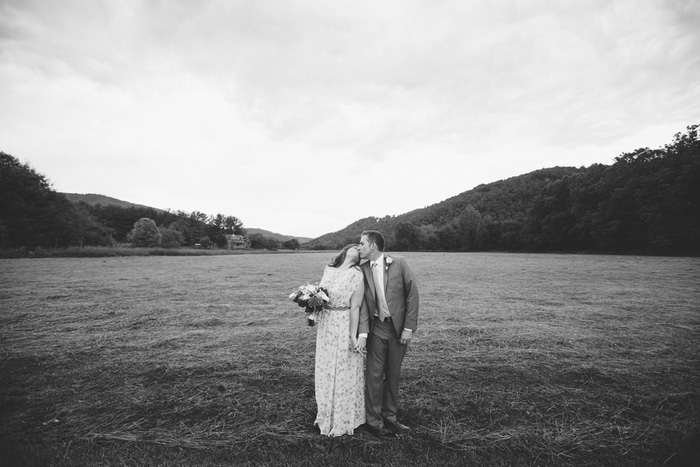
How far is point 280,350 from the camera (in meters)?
6.73

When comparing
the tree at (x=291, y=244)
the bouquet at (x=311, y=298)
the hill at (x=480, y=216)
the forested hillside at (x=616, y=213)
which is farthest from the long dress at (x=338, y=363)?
the tree at (x=291, y=244)

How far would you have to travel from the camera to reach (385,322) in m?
3.90

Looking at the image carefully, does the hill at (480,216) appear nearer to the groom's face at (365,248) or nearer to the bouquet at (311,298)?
the groom's face at (365,248)

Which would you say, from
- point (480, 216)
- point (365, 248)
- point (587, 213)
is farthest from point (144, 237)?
point (587, 213)

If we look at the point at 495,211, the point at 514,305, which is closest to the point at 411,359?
the point at 514,305

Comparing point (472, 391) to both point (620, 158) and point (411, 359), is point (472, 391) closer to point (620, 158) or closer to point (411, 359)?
point (411, 359)

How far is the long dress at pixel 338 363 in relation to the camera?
374 centimetres

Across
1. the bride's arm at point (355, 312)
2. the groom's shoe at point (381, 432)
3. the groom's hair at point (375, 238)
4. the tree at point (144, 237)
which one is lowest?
the groom's shoe at point (381, 432)

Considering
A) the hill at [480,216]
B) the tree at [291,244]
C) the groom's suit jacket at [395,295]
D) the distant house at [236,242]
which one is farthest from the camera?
the tree at [291,244]

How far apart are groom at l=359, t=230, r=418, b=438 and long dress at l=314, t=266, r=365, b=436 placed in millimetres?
215

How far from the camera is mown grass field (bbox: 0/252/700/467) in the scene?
3.39m

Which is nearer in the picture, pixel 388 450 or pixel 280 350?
pixel 388 450

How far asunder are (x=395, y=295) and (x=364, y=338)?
68cm

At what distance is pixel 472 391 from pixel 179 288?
15404 millimetres
